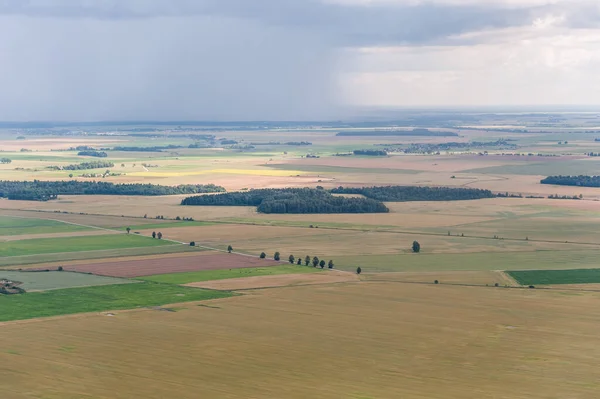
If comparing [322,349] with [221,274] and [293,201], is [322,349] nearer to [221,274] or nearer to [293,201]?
[221,274]

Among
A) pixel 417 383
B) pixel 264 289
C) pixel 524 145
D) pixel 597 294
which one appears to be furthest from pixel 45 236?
pixel 524 145

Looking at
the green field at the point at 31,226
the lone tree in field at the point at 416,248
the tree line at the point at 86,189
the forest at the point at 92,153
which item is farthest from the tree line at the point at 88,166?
the lone tree in field at the point at 416,248

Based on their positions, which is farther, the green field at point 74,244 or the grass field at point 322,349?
the green field at point 74,244

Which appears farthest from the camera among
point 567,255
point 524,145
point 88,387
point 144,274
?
point 524,145

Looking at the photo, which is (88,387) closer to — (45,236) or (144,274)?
(144,274)

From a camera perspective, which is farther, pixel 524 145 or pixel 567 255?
pixel 524 145

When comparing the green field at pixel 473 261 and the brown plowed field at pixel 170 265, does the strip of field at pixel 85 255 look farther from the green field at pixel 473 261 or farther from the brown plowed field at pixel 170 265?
the green field at pixel 473 261
